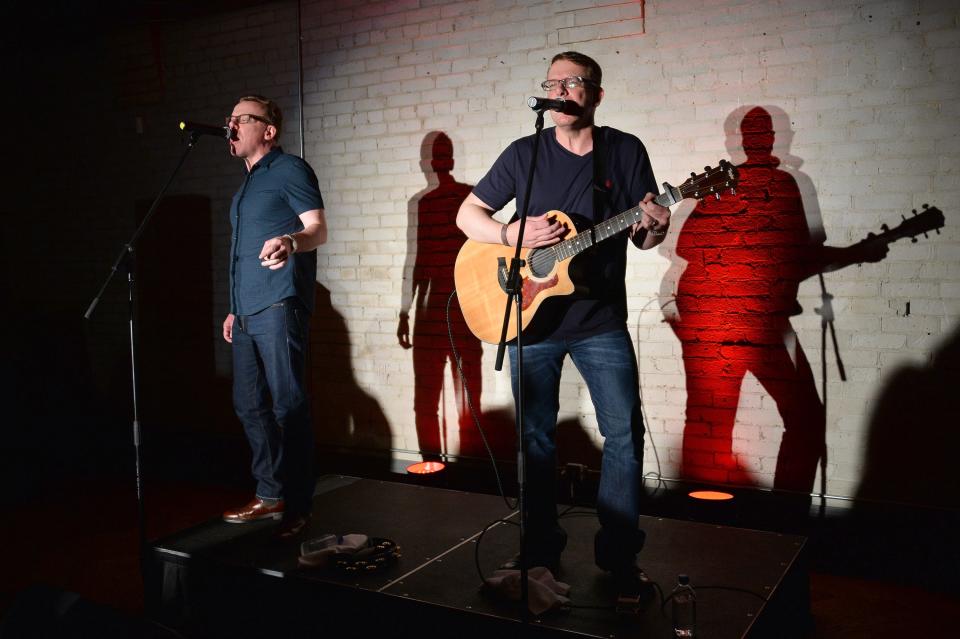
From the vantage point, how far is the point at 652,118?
434 centimetres

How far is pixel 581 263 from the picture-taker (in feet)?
9.59

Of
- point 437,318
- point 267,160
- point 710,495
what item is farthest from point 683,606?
point 437,318

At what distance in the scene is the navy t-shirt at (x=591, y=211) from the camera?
2883mm

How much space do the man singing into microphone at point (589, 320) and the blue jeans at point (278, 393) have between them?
100 centimetres

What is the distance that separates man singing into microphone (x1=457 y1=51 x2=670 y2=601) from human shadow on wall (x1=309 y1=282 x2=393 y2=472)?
8.19 feet

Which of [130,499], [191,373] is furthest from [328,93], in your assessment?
[130,499]

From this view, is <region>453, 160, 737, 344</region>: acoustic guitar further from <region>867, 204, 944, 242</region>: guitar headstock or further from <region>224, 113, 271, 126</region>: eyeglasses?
<region>867, 204, 944, 242</region>: guitar headstock

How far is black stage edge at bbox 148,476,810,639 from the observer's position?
2715mm

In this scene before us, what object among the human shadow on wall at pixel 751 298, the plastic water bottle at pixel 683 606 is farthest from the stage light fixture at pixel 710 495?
the plastic water bottle at pixel 683 606

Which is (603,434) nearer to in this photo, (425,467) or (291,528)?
(291,528)

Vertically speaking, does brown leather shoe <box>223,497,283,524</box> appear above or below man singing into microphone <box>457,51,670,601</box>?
below

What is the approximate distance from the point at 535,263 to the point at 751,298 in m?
1.55

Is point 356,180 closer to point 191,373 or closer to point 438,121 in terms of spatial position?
point 438,121

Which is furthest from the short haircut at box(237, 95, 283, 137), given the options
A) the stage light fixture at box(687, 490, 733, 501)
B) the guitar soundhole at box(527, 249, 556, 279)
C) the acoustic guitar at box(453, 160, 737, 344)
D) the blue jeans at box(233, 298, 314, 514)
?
the stage light fixture at box(687, 490, 733, 501)
